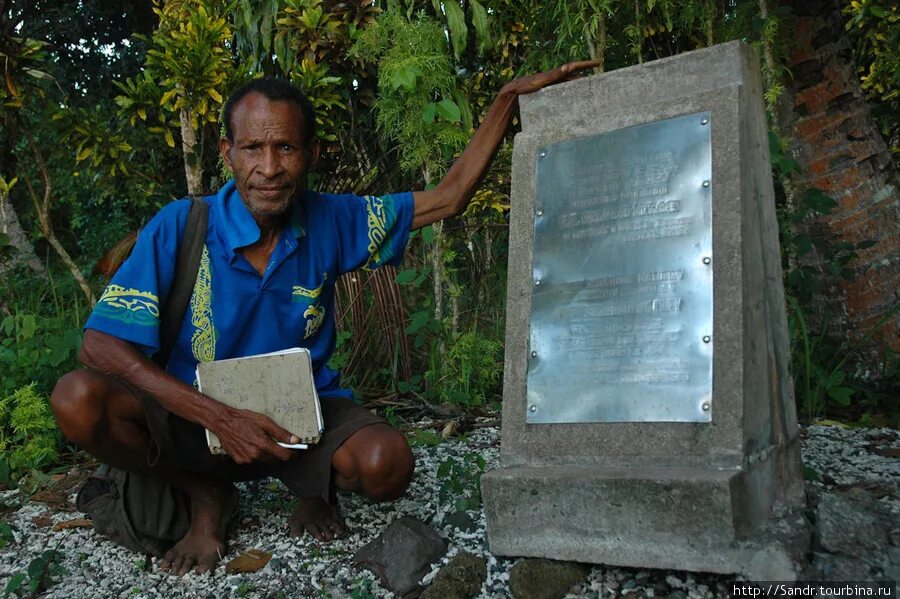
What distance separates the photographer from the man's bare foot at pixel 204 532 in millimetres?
2529

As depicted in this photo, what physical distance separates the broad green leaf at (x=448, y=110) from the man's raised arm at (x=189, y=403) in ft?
5.56

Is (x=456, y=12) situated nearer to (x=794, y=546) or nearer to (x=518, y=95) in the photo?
(x=518, y=95)

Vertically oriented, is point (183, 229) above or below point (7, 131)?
below

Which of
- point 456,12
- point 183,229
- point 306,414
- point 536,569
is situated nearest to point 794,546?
point 536,569

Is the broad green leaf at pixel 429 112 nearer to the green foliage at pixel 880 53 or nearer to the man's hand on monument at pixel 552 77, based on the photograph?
the man's hand on monument at pixel 552 77

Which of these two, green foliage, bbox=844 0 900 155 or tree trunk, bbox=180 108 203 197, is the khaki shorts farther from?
green foliage, bbox=844 0 900 155

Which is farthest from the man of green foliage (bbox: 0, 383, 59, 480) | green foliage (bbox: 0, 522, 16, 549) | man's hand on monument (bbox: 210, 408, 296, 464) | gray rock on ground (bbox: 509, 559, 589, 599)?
green foliage (bbox: 0, 383, 59, 480)

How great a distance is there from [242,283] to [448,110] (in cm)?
141

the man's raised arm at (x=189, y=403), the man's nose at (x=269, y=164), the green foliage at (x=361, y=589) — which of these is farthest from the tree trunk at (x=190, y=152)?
the green foliage at (x=361, y=589)

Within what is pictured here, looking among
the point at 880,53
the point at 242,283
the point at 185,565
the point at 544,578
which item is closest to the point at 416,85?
the point at 242,283

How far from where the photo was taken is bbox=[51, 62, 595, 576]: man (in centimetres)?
236

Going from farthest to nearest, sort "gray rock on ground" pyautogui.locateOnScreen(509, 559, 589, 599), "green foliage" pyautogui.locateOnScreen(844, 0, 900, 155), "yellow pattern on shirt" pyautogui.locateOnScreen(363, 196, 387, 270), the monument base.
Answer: "green foliage" pyautogui.locateOnScreen(844, 0, 900, 155) < "yellow pattern on shirt" pyautogui.locateOnScreen(363, 196, 387, 270) < "gray rock on ground" pyautogui.locateOnScreen(509, 559, 589, 599) < the monument base

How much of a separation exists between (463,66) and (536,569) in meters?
3.12

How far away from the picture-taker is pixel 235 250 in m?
2.54
